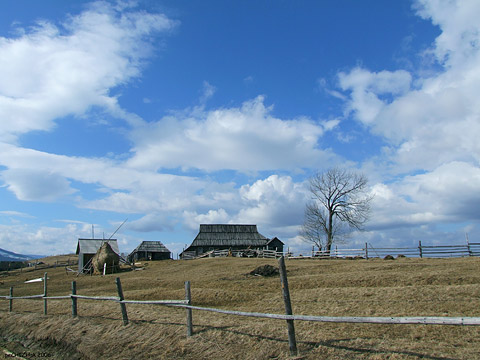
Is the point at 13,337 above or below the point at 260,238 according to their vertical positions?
below

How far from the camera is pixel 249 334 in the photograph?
8.59 metres

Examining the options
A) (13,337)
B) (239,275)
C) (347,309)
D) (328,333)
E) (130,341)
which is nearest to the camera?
(328,333)

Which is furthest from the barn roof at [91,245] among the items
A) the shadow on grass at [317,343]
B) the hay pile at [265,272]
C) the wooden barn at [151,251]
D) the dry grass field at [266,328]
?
the shadow on grass at [317,343]

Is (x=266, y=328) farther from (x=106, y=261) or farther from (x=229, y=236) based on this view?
(x=229, y=236)

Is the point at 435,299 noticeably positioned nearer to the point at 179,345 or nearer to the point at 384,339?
the point at 384,339

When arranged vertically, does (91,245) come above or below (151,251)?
above

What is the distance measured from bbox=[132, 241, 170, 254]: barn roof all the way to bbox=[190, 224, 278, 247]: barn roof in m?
6.18

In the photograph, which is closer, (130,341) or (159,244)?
(130,341)

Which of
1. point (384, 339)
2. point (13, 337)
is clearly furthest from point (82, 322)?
point (384, 339)

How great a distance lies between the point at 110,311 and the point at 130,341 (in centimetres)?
421

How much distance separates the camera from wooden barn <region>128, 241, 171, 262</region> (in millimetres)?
61062

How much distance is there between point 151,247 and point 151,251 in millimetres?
853

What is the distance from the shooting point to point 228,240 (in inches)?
2403

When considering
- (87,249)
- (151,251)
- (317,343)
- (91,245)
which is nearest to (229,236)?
(151,251)
